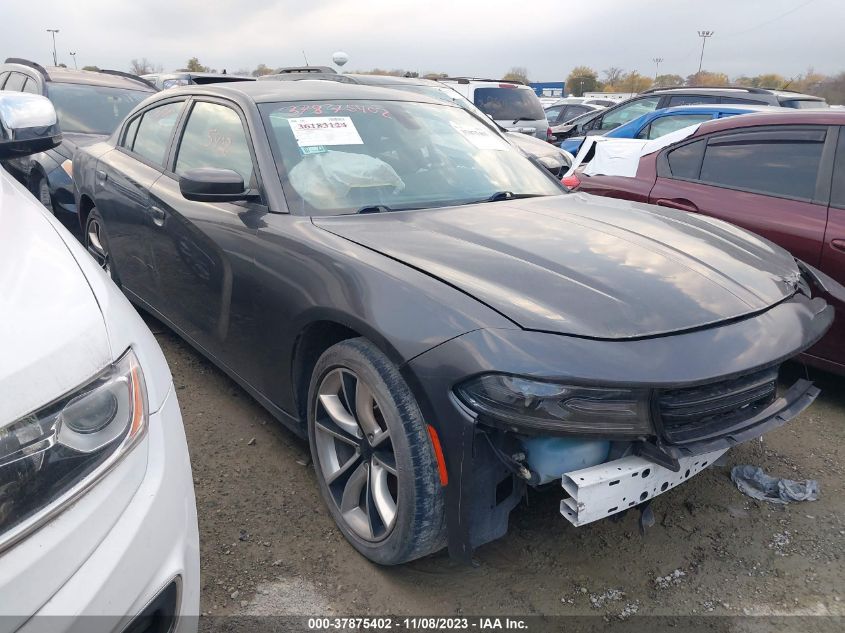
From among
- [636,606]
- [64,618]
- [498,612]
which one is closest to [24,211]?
[64,618]

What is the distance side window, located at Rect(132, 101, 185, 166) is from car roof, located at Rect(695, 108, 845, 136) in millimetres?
3190

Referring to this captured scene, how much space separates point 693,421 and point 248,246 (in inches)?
69.1

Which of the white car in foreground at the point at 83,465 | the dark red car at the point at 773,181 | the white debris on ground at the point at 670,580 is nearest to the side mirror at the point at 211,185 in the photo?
the white car in foreground at the point at 83,465

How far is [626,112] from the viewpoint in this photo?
989 centimetres

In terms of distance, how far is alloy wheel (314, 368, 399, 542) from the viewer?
2.11 metres

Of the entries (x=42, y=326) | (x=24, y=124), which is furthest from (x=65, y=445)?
(x=24, y=124)

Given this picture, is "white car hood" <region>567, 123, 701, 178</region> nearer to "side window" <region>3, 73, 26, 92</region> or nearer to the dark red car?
the dark red car

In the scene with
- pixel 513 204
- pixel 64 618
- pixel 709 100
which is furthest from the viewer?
pixel 709 100

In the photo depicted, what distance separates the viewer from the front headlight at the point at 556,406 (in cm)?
169

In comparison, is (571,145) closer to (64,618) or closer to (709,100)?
(709,100)

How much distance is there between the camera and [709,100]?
341 inches

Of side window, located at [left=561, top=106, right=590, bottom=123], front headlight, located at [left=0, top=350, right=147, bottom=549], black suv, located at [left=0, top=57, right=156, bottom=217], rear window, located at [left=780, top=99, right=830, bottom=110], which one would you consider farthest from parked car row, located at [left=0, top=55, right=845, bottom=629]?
side window, located at [left=561, top=106, right=590, bottom=123]

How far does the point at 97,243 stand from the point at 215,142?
1752mm

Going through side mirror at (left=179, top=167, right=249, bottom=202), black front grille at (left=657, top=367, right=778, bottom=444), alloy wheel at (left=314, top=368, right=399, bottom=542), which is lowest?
alloy wheel at (left=314, top=368, right=399, bottom=542)
